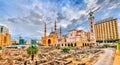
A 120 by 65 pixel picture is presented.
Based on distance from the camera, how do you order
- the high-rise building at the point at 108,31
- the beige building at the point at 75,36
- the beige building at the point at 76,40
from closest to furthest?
the beige building at the point at 76,40 → the beige building at the point at 75,36 → the high-rise building at the point at 108,31

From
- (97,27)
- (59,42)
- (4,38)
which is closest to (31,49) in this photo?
(59,42)

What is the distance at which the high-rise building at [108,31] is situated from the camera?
13350 cm

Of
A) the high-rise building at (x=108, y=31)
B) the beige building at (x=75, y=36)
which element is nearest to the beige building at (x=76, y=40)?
the beige building at (x=75, y=36)

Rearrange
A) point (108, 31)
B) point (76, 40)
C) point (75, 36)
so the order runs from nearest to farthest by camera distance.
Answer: point (76, 40)
point (75, 36)
point (108, 31)

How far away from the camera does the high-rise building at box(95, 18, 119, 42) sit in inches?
5256

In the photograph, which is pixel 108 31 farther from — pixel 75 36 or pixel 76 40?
pixel 76 40

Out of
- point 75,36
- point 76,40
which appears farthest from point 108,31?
point 76,40

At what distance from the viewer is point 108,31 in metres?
138

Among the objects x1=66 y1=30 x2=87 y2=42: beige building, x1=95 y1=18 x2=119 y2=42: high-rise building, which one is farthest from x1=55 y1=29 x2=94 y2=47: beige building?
x1=95 y1=18 x2=119 y2=42: high-rise building

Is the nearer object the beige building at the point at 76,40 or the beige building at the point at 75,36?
the beige building at the point at 76,40

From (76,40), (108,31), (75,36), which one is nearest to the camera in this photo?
(76,40)

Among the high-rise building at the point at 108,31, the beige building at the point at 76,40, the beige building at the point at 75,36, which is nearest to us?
the beige building at the point at 76,40

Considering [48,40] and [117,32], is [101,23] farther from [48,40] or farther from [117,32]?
[48,40]

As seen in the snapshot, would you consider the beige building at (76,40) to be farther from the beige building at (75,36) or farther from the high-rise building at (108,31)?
the high-rise building at (108,31)
